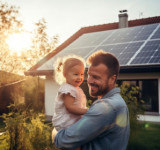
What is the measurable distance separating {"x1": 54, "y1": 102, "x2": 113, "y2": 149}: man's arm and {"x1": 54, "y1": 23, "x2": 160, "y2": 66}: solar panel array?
903cm

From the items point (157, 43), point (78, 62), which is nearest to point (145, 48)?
point (157, 43)

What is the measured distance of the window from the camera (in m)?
11.2

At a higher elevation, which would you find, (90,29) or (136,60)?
(90,29)

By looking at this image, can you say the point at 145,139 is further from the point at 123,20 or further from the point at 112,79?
the point at 123,20

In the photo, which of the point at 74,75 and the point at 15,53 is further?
the point at 15,53

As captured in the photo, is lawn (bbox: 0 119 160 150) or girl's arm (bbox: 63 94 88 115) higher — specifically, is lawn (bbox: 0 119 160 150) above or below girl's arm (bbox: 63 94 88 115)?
below

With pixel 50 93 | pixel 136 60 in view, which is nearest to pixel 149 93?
pixel 136 60

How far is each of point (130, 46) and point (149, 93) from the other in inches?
109

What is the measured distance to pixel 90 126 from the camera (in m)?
1.53

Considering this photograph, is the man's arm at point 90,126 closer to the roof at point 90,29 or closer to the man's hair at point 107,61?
the man's hair at point 107,61

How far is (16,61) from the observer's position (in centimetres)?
2058

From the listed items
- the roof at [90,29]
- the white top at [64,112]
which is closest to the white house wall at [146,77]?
the roof at [90,29]

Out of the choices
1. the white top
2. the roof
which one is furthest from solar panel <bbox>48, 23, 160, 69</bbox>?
the white top

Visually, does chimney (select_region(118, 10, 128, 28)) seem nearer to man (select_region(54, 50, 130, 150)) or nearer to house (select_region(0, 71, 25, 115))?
house (select_region(0, 71, 25, 115))
